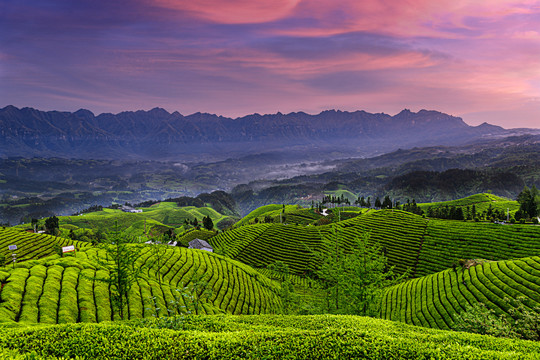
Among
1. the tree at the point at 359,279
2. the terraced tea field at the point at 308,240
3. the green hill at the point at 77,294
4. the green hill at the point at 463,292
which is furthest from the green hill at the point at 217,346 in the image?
the terraced tea field at the point at 308,240

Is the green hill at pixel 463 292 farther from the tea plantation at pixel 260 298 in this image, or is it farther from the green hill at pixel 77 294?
the green hill at pixel 77 294

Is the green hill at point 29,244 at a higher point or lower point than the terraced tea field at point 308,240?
higher

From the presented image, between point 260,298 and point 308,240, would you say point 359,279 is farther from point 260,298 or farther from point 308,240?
point 308,240

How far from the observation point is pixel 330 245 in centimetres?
3734

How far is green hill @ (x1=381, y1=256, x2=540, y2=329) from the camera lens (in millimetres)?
47000

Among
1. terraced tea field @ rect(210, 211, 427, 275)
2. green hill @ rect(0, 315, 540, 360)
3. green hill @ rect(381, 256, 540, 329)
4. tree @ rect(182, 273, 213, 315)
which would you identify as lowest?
terraced tea field @ rect(210, 211, 427, 275)

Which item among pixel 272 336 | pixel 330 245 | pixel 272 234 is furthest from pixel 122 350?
pixel 272 234

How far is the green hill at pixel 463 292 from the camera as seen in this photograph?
4700cm

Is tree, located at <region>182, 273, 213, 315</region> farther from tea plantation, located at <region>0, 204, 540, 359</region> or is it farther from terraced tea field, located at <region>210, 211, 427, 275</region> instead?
terraced tea field, located at <region>210, 211, 427, 275</region>

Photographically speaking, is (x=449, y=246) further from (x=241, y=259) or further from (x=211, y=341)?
(x=211, y=341)

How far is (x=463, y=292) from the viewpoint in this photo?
53188 millimetres

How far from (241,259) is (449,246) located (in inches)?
3201

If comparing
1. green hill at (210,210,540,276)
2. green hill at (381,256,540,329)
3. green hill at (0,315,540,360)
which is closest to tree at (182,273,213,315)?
green hill at (0,315,540,360)

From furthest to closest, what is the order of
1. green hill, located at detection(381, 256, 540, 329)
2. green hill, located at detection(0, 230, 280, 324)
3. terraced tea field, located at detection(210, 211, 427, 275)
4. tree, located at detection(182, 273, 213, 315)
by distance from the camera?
terraced tea field, located at detection(210, 211, 427, 275)
green hill, located at detection(381, 256, 540, 329)
tree, located at detection(182, 273, 213, 315)
green hill, located at detection(0, 230, 280, 324)
